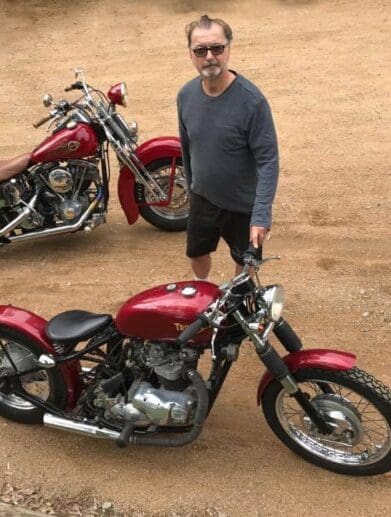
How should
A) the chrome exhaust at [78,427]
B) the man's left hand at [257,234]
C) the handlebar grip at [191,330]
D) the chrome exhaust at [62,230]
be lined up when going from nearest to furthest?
the handlebar grip at [191,330]
the man's left hand at [257,234]
the chrome exhaust at [78,427]
the chrome exhaust at [62,230]

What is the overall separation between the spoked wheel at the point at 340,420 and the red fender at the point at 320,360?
0.11ft

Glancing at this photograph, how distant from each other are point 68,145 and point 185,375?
2.59 m

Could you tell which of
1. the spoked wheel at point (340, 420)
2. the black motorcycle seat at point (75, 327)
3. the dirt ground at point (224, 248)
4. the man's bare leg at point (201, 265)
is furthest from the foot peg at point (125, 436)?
the man's bare leg at point (201, 265)

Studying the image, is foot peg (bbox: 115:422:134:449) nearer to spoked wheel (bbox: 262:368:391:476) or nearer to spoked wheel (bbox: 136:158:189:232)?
spoked wheel (bbox: 262:368:391:476)

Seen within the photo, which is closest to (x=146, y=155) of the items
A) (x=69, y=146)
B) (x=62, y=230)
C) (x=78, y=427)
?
(x=69, y=146)

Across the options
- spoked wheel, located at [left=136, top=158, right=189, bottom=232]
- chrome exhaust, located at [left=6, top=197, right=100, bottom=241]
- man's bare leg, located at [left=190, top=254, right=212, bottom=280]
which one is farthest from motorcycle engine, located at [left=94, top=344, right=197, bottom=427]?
spoked wheel, located at [left=136, top=158, right=189, bottom=232]

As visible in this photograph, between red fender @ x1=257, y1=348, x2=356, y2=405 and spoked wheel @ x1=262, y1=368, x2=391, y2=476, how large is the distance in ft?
0.11

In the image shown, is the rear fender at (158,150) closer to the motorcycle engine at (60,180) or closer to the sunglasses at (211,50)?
the motorcycle engine at (60,180)

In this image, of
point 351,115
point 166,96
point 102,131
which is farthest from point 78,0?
point 102,131

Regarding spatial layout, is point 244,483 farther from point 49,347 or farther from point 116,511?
point 49,347

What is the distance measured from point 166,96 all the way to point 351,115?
250 centimetres

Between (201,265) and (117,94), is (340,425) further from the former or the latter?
(117,94)

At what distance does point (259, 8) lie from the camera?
10648mm

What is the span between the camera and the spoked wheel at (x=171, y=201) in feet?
16.6
